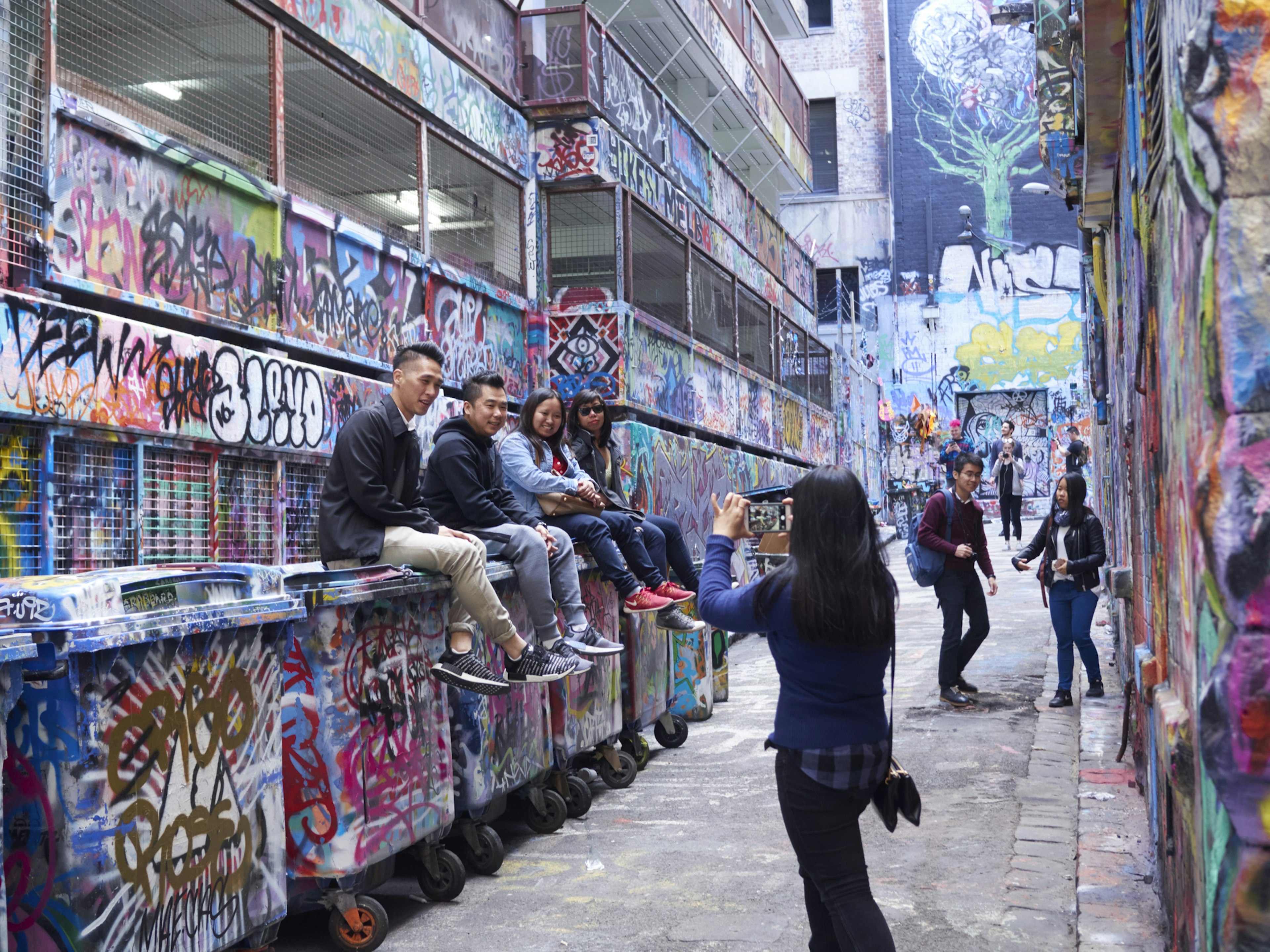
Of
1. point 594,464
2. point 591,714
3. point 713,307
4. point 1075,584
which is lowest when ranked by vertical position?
point 591,714

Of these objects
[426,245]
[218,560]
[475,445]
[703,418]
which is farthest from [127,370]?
[703,418]

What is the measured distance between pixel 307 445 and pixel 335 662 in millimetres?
3717

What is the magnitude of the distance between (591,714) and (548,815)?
0.77 meters

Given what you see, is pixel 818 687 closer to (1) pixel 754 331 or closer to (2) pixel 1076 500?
(2) pixel 1076 500

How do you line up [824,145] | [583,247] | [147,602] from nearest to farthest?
[147,602] → [583,247] → [824,145]

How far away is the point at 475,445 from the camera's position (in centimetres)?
677

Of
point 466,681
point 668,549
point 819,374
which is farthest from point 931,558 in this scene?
point 819,374

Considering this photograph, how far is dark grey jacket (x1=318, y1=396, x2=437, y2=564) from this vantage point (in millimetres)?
5582

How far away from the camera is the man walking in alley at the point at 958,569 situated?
998 cm

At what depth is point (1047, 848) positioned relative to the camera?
239 inches

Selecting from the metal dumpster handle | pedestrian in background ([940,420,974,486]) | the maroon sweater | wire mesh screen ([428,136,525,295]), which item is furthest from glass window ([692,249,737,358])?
pedestrian in background ([940,420,974,486])

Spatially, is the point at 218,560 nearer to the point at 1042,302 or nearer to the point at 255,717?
the point at 255,717

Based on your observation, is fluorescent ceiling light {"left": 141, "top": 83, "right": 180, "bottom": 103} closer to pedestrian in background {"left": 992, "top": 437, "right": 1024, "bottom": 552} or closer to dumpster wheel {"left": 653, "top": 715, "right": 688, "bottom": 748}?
dumpster wheel {"left": 653, "top": 715, "right": 688, "bottom": 748}

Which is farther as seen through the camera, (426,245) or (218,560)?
(426,245)
